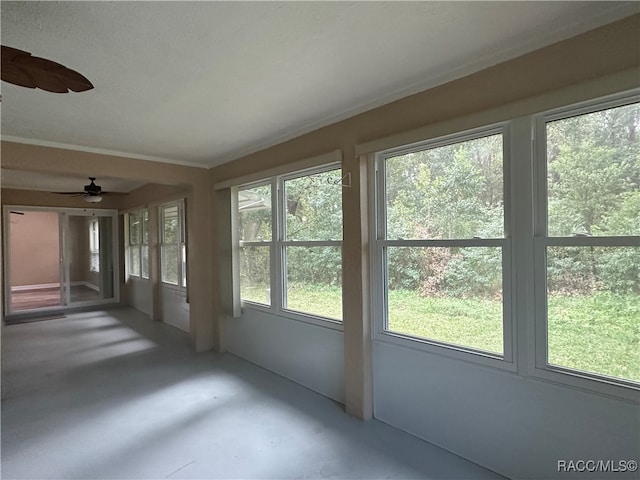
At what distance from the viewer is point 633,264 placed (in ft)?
5.23

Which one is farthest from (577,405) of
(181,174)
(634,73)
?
(181,174)

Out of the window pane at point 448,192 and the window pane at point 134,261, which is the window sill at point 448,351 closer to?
the window pane at point 448,192

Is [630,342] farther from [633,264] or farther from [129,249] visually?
[129,249]

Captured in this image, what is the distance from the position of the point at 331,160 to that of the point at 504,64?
1386 millimetres

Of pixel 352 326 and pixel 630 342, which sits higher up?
pixel 630 342

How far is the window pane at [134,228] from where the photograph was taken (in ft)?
23.5

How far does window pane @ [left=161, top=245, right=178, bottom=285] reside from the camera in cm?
579

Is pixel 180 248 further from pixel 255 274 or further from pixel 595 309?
pixel 595 309

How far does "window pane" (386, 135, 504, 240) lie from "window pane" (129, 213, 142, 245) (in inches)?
251

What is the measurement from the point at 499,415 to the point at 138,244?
24.0 ft

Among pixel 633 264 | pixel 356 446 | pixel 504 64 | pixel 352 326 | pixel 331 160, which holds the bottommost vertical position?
pixel 356 446

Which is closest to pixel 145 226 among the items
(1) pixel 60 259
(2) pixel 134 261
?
(2) pixel 134 261

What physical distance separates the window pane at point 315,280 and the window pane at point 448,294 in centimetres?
59

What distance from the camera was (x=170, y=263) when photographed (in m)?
5.97
